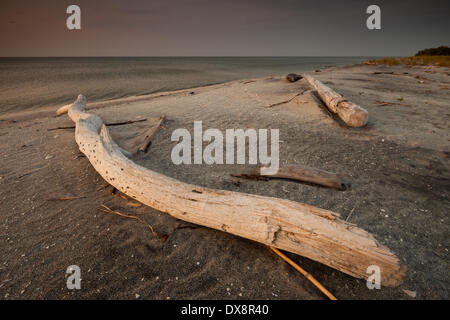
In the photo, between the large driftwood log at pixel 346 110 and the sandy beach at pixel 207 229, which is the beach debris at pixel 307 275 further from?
the large driftwood log at pixel 346 110

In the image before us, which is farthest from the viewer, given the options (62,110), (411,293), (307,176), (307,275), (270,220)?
(62,110)

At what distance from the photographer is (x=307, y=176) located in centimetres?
332

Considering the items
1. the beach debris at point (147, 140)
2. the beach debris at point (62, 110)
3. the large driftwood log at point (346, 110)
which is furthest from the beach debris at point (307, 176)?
the beach debris at point (62, 110)

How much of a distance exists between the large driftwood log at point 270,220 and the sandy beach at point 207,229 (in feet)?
0.70

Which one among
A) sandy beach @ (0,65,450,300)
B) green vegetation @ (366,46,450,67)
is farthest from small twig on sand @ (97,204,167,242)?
green vegetation @ (366,46,450,67)

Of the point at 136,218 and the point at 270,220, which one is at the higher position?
the point at 270,220

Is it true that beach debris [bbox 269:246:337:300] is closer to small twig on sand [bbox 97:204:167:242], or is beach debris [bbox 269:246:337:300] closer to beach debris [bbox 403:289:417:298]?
beach debris [bbox 403:289:417:298]

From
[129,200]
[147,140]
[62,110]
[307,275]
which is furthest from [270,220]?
[62,110]

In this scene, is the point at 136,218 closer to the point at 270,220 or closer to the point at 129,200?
the point at 129,200

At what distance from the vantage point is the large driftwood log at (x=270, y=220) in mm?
1757

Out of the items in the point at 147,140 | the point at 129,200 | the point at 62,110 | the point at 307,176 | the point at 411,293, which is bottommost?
the point at 411,293

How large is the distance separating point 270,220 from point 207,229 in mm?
824
